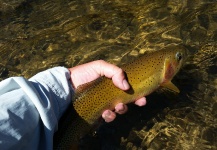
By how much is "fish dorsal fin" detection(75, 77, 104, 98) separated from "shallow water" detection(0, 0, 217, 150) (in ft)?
1.95

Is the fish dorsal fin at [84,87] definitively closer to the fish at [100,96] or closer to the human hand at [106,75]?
the fish at [100,96]

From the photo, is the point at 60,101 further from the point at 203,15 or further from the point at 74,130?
the point at 203,15

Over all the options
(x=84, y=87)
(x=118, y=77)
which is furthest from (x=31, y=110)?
(x=118, y=77)

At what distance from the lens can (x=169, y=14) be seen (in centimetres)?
514

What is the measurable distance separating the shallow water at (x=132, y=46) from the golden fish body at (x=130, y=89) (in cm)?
47

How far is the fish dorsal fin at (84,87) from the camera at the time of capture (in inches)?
129

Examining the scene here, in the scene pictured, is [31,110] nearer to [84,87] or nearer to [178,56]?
[84,87]

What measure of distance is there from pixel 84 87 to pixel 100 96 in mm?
182

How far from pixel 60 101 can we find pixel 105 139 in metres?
0.73

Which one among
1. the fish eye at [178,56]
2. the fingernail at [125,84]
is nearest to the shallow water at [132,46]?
the fish eye at [178,56]

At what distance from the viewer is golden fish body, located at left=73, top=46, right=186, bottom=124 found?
3225 mm

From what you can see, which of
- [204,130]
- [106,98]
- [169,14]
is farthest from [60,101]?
[169,14]

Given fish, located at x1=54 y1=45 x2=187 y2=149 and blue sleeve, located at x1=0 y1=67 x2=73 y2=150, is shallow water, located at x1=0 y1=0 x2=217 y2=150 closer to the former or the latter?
fish, located at x1=54 y1=45 x2=187 y2=149

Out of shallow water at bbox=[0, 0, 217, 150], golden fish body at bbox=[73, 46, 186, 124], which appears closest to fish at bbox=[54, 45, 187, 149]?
golden fish body at bbox=[73, 46, 186, 124]
